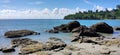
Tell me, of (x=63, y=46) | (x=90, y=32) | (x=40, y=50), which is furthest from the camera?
(x=90, y=32)

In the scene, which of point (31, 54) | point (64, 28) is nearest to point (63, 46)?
point (31, 54)

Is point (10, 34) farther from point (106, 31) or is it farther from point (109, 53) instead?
point (109, 53)

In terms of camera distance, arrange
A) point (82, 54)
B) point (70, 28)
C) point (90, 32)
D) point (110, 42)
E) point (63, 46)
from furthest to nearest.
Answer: point (70, 28) < point (90, 32) < point (110, 42) < point (63, 46) < point (82, 54)

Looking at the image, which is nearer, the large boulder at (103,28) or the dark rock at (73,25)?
the large boulder at (103,28)

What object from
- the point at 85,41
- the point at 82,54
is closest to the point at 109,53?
the point at 82,54

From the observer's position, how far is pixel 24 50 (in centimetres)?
2803

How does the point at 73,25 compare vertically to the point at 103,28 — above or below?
above

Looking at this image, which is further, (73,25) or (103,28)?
(73,25)

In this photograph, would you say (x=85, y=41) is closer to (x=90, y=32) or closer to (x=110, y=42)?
(x=110, y=42)

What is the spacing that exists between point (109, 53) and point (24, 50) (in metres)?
9.47

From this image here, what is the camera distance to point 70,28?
198ft

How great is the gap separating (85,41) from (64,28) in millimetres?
28157

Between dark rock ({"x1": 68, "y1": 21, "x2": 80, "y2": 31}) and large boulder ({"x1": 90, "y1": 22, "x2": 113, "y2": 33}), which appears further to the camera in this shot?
dark rock ({"x1": 68, "y1": 21, "x2": 80, "y2": 31})

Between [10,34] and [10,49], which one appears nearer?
[10,49]
